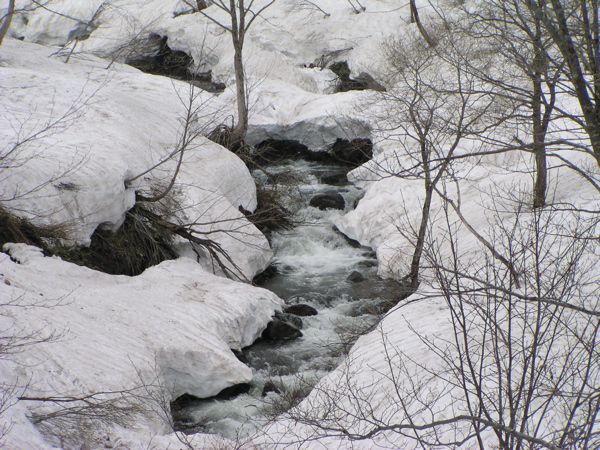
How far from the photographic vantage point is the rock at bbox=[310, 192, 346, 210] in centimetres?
1427

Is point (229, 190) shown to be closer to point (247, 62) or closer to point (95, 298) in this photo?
point (95, 298)

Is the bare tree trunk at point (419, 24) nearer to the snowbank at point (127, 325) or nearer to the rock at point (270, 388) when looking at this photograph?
the snowbank at point (127, 325)

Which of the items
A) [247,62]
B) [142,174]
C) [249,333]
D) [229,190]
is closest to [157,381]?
[249,333]

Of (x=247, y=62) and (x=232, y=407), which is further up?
(x=247, y=62)

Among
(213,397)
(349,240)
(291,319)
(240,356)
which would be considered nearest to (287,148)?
(349,240)

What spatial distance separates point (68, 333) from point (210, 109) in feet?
27.3

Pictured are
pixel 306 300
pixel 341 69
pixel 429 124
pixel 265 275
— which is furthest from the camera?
pixel 341 69

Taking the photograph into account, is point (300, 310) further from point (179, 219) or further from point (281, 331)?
point (179, 219)

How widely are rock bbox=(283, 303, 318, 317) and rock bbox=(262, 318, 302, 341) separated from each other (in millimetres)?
603

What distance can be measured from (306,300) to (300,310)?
1.71 feet

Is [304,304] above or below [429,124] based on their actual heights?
below

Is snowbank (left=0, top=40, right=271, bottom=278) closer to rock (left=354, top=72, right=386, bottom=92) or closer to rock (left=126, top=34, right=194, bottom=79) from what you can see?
rock (left=354, top=72, right=386, bottom=92)

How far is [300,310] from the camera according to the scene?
1050 cm

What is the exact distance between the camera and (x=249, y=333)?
9.62 metres
